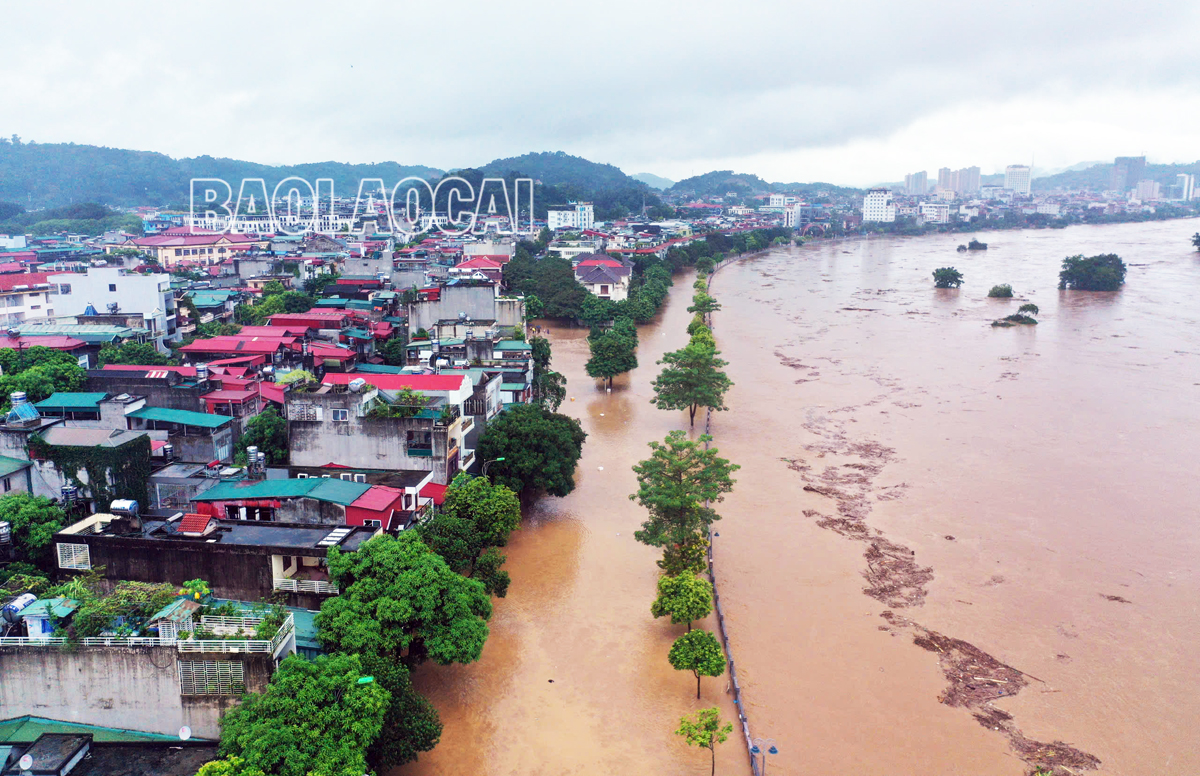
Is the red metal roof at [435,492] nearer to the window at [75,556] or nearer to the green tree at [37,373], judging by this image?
the window at [75,556]

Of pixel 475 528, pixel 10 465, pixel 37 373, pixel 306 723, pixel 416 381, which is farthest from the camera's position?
pixel 37 373

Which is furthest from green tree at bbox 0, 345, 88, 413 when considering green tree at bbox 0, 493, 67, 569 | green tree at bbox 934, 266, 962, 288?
green tree at bbox 934, 266, 962, 288

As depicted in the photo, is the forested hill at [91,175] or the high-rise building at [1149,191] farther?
the high-rise building at [1149,191]

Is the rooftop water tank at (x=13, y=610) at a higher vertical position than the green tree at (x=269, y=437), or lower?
lower

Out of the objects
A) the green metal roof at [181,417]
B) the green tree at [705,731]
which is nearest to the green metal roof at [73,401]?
the green metal roof at [181,417]

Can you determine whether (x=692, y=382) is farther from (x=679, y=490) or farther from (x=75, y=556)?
(x=75, y=556)

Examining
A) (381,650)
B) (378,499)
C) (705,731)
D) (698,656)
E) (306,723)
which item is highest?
(378,499)

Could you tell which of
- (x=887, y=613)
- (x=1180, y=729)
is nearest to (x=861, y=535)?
(x=887, y=613)

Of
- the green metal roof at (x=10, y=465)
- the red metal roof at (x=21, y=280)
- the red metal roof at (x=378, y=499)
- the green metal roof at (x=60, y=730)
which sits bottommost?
the green metal roof at (x=60, y=730)

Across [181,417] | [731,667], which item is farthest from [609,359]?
[731,667]
